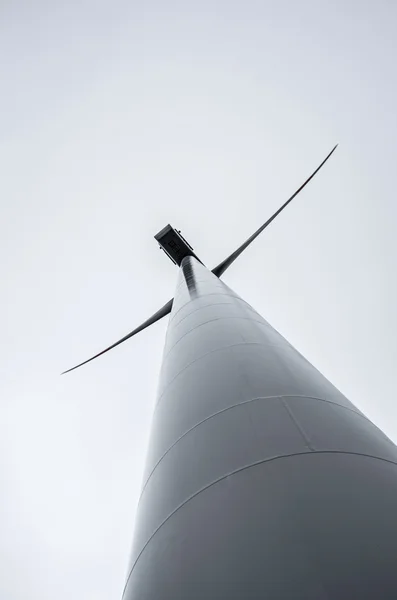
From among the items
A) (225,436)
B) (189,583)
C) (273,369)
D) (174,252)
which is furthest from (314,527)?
(174,252)

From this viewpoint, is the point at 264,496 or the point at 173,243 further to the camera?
the point at 173,243

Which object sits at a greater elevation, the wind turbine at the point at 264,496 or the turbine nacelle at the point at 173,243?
the turbine nacelle at the point at 173,243

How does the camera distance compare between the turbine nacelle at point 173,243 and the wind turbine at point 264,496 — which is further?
the turbine nacelle at point 173,243

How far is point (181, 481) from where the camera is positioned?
2.70 meters

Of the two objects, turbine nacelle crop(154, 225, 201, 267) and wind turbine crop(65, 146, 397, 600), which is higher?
turbine nacelle crop(154, 225, 201, 267)

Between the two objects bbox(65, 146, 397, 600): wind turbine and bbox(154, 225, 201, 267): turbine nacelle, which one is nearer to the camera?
bbox(65, 146, 397, 600): wind turbine

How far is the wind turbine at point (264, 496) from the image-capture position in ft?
5.84

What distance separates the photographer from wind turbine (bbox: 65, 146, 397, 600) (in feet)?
5.84

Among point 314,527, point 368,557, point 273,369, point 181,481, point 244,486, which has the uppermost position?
point 273,369

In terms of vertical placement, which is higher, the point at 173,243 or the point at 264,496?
the point at 173,243

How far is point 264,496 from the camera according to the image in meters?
2.21

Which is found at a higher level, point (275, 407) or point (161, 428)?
point (161, 428)

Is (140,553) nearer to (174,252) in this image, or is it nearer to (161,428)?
(161,428)

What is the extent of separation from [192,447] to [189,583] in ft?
3.59
